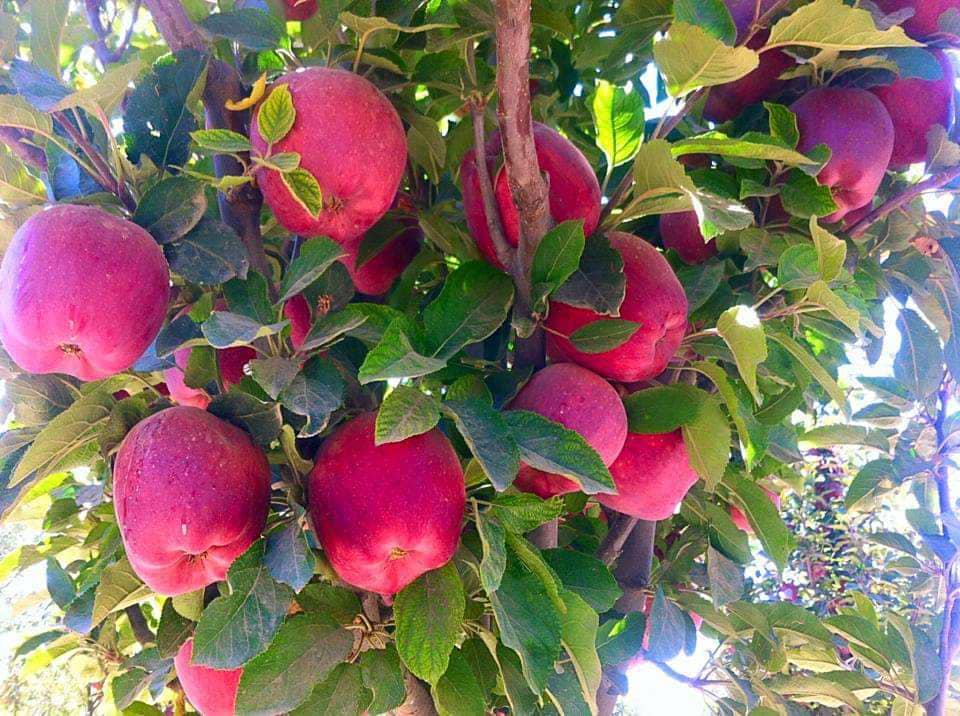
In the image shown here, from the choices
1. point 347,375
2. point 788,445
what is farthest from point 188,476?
point 788,445

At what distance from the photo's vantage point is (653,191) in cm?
85

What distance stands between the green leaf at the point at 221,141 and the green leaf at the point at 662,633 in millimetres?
778

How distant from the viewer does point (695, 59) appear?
→ 829 mm

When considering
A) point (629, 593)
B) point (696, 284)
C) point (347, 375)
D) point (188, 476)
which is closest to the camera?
point (188, 476)

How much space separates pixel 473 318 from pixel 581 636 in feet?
1.19

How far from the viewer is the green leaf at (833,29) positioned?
2.75 feet

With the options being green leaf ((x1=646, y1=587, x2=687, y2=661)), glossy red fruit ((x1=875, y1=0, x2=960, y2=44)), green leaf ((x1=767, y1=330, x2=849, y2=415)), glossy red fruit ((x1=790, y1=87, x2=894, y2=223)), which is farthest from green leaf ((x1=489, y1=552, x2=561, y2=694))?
glossy red fruit ((x1=875, y1=0, x2=960, y2=44))

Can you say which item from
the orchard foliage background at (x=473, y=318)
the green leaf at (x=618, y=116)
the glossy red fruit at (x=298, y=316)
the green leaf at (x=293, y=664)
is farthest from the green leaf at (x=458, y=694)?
the green leaf at (x=618, y=116)

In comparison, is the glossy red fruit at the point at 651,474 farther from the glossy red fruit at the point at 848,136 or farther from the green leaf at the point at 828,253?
the glossy red fruit at the point at 848,136

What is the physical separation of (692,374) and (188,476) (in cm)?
65

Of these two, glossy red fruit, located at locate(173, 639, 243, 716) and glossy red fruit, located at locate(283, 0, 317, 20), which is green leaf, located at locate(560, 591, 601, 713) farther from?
glossy red fruit, located at locate(283, 0, 317, 20)

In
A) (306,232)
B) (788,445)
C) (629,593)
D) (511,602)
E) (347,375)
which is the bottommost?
(629,593)

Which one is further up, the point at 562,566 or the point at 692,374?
the point at 692,374

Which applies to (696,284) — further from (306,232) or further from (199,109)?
(199,109)
